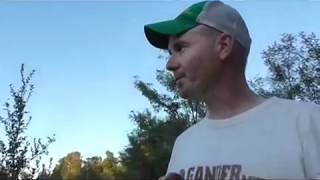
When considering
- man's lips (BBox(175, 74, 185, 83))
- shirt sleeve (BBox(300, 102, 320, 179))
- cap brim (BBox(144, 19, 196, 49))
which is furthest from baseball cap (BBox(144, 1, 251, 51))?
shirt sleeve (BBox(300, 102, 320, 179))

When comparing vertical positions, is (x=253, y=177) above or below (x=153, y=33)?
below

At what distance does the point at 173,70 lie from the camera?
1.62 m

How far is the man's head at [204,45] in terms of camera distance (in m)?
1.58

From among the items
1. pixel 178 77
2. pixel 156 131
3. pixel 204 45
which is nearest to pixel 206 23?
pixel 204 45

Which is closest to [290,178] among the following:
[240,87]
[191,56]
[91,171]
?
[240,87]

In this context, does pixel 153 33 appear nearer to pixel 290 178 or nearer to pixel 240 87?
pixel 240 87

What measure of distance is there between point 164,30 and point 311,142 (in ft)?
1.82

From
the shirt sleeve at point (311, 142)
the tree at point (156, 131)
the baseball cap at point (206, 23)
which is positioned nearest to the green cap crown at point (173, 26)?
the baseball cap at point (206, 23)

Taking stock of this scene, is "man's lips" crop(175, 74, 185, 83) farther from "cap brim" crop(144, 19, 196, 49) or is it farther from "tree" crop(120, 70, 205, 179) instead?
"tree" crop(120, 70, 205, 179)

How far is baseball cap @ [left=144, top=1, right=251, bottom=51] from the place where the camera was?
Result: 1625 mm

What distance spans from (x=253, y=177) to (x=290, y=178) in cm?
10

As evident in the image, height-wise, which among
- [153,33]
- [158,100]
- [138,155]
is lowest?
[153,33]

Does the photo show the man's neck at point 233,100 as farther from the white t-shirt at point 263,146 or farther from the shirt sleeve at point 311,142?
the shirt sleeve at point 311,142

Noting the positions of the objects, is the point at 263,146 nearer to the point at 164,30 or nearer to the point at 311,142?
the point at 311,142
